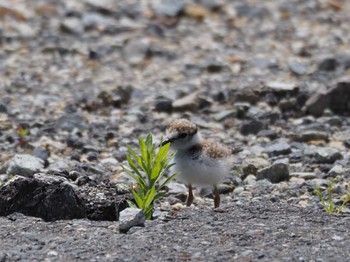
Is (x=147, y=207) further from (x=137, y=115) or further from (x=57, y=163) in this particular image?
(x=137, y=115)

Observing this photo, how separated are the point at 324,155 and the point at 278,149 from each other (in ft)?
1.76

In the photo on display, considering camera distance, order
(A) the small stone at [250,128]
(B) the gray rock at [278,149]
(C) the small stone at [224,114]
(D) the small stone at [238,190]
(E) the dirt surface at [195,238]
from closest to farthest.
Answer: (E) the dirt surface at [195,238], (D) the small stone at [238,190], (B) the gray rock at [278,149], (A) the small stone at [250,128], (C) the small stone at [224,114]

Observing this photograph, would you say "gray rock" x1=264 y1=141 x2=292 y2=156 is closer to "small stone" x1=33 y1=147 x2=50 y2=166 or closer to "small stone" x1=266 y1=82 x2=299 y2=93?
"small stone" x1=266 y1=82 x2=299 y2=93

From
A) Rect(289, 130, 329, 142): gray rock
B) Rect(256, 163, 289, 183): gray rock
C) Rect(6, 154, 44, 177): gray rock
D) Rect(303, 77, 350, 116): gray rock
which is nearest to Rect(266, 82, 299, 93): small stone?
Rect(303, 77, 350, 116): gray rock

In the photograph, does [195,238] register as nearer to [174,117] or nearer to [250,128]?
[250,128]

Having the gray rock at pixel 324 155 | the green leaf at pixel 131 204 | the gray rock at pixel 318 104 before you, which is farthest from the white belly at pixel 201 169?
the gray rock at pixel 318 104

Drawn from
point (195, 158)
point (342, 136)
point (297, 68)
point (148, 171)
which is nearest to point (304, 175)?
point (195, 158)

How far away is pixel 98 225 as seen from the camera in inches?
249

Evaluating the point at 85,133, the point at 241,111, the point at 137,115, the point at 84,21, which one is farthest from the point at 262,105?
the point at 84,21

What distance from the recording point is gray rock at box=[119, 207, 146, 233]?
20.1ft

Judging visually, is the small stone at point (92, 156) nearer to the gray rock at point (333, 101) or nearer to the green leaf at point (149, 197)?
the green leaf at point (149, 197)

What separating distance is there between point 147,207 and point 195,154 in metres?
1.19

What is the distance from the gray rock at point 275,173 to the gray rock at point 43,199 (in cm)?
235

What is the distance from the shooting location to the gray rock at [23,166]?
8.06 m
